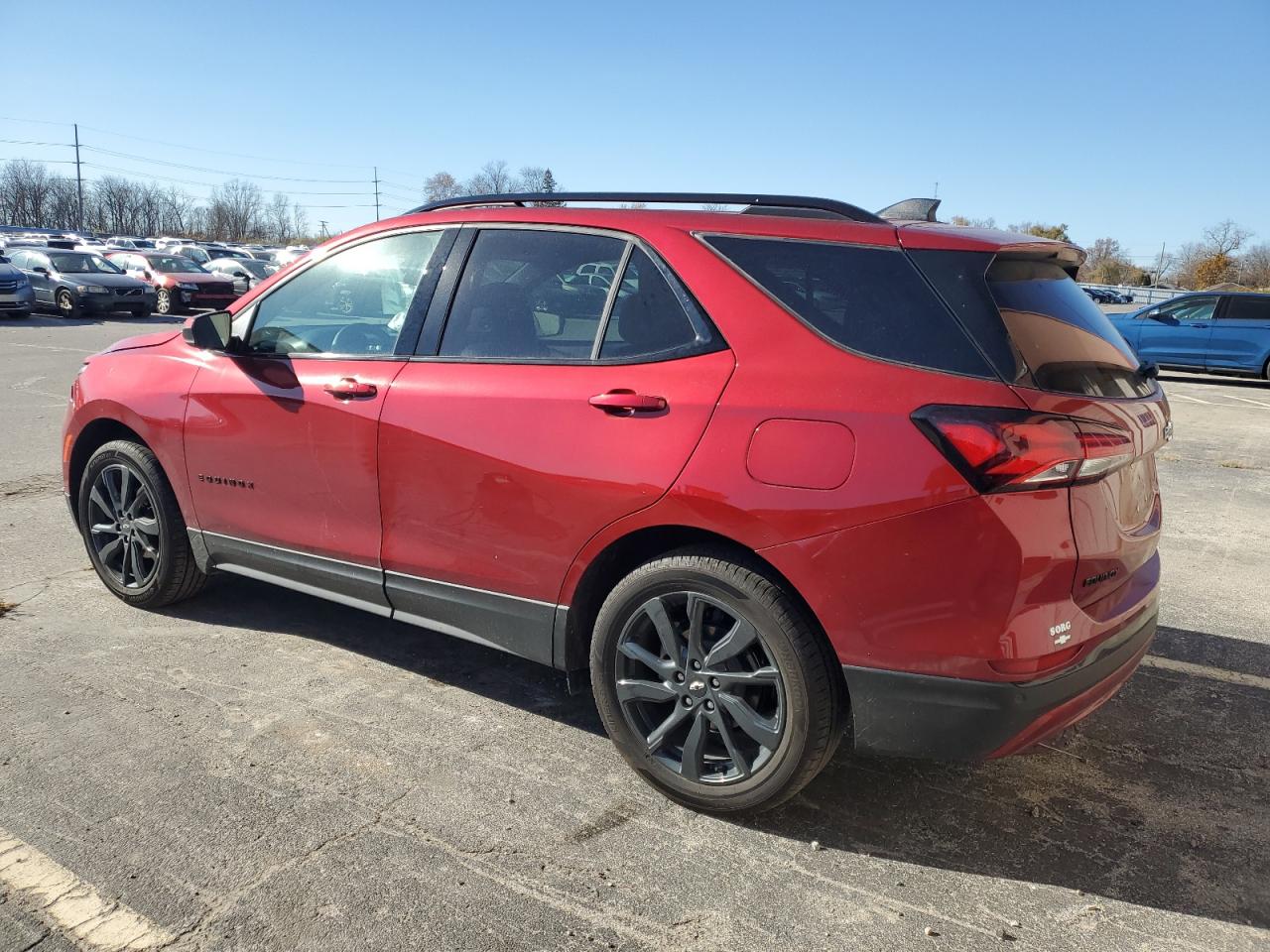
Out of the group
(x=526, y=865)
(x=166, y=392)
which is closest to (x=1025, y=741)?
(x=526, y=865)

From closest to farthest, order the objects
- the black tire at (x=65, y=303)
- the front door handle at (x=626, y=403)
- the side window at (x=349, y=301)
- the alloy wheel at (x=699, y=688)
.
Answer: the alloy wheel at (x=699, y=688) → the front door handle at (x=626, y=403) → the side window at (x=349, y=301) → the black tire at (x=65, y=303)

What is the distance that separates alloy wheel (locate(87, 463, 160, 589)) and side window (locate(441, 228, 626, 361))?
191 centimetres

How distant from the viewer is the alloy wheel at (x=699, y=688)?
2877mm

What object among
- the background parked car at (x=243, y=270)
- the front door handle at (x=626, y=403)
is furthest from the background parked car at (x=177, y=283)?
the front door handle at (x=626, y=403)

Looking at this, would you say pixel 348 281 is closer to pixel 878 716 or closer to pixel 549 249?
pixel 549 249

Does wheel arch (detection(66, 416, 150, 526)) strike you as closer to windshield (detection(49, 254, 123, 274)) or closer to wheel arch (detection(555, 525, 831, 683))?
wheel arch (detection(555, 525, 831, 683))

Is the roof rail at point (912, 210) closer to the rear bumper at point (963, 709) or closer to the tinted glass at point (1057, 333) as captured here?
the tinted glass at point (1057, 333)

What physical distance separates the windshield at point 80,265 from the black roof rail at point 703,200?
2459 cm

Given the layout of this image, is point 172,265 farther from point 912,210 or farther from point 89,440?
point 912,210

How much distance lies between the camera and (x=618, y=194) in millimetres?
3498

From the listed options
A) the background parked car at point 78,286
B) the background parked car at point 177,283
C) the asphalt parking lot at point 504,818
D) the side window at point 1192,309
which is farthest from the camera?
the background parked car at point 177,283

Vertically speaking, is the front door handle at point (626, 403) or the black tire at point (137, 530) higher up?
the front door handle at point (626, 403)

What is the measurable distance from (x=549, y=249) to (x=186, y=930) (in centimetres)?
227

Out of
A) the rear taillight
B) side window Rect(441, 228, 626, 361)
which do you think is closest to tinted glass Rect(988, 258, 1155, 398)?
the rear taillight
